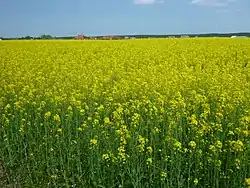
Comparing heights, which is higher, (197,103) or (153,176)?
(197,103)

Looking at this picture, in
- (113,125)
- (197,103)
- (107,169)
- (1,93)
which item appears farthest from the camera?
(1,93)

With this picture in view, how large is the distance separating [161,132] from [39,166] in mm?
1928

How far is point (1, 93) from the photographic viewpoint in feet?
28.2

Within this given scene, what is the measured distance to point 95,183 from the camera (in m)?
5.32

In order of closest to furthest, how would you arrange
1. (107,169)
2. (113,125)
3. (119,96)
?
(107,169) → (113,125) → (119,96)

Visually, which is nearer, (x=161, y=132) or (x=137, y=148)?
(x=137, y=148)

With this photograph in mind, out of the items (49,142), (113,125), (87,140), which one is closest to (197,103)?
(113,125)

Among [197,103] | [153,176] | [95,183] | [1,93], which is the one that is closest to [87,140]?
[95,183]

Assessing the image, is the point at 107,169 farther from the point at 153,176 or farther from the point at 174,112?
the point at 174,112

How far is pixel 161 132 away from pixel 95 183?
4.62ft

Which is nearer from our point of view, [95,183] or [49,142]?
[95,183]

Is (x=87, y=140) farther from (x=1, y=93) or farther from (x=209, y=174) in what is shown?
(x=1, y=93)

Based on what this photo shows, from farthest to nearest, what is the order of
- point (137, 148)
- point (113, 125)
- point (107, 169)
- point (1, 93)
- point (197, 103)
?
point (1, 93), point (197, 103), point (113, 125), point (107, 169), point (137, 148)

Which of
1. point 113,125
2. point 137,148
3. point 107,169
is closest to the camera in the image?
point 137,148
